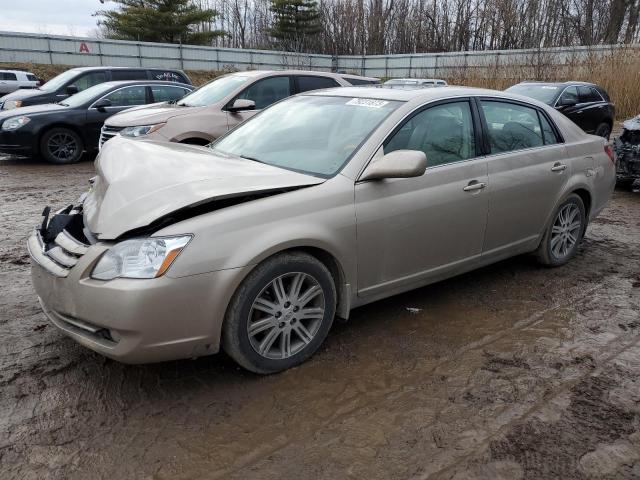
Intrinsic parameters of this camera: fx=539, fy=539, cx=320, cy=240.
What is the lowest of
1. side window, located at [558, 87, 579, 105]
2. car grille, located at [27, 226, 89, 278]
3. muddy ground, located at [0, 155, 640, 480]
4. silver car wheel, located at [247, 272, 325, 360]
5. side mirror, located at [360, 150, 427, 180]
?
muddy ground, located at [0, 155, 640, 480]

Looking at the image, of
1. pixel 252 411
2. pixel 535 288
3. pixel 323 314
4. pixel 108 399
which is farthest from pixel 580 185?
pixel 108 399

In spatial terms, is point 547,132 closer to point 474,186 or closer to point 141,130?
point 474,186

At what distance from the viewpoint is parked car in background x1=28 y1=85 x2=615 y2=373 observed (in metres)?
2.75

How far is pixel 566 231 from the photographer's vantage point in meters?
5.04

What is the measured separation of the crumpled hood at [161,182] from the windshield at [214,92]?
4.78 meters

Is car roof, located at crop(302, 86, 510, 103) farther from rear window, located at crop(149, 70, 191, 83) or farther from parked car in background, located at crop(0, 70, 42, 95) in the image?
parked car in background, located at crop(0, 70, 42, 95)

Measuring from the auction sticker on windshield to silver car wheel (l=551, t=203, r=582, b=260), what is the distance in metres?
2.10

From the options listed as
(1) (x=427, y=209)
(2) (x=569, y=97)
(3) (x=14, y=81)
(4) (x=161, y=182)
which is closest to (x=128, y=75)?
(2) (x=569, y=97)

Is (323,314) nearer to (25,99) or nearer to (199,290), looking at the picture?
(199,290)

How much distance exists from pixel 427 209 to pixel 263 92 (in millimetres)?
5649

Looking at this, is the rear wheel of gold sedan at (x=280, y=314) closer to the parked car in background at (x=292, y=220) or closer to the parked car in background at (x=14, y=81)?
the parked car in background at (x=292, y=220)

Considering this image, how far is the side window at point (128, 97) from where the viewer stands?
35.2 feet

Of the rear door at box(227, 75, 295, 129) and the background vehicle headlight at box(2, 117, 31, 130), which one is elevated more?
the rear door at box(227, 75, 295, 129)

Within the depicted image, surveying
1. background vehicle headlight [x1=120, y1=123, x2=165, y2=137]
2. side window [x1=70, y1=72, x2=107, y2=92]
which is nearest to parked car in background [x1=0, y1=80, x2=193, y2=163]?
side window [x1=70, y1=72, x2=107, y2=92]
